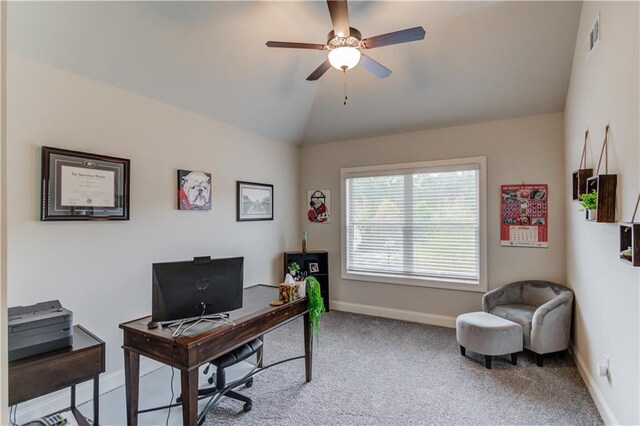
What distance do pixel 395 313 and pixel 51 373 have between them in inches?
145

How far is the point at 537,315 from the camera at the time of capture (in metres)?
2.93

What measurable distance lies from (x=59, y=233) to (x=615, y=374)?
12.9ft

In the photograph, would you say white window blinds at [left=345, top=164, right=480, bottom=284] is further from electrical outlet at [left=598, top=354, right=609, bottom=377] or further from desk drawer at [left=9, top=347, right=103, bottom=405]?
desk drawer at [left=9, top=347, right=103, bottom=405]

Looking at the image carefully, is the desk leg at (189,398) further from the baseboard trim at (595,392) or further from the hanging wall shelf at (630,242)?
the baseboard trim at (595,392)

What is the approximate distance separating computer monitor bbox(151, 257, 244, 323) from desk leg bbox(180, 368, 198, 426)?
0.36m

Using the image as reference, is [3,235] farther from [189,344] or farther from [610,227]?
[610,227]

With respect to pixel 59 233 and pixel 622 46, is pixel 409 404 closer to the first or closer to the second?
pixel 622 46

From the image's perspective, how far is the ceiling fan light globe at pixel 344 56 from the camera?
2227 mm

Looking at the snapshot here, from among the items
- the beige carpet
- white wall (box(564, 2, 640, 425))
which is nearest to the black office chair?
the beige carpet

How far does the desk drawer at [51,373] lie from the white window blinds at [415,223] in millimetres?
3407

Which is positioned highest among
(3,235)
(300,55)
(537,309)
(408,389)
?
(300,55)

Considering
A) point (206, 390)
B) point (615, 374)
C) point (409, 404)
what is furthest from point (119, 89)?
point (615, 374)

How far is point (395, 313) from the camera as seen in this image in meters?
4.35

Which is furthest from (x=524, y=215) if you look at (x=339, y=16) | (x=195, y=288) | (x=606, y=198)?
(x=195, y=288)
